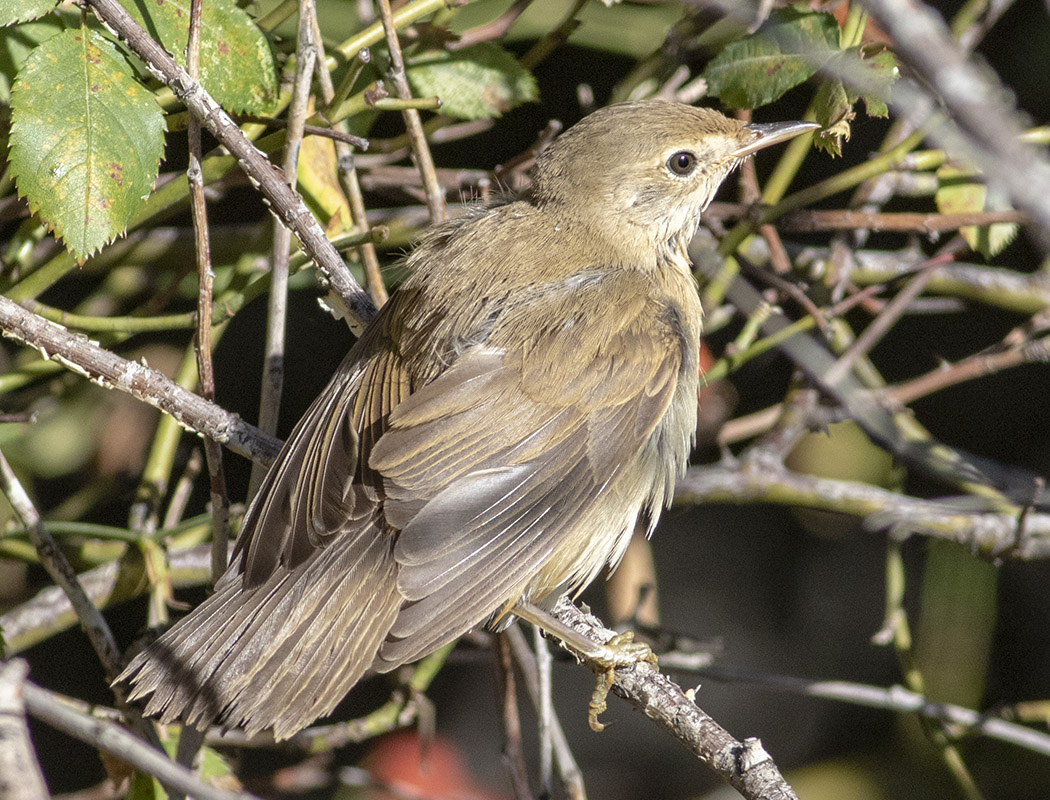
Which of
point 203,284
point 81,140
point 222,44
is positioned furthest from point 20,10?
point 203,284

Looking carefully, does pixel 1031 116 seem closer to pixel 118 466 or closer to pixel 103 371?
pixel 103 371

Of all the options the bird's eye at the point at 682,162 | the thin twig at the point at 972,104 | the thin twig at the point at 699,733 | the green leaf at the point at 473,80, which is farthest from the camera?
the green leaf at the point at 473,80

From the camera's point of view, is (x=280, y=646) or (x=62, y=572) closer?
(x=280, y=646)

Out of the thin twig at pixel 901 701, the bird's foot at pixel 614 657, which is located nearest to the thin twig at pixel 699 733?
the bird's foot at pixel 614 657

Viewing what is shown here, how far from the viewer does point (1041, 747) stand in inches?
107

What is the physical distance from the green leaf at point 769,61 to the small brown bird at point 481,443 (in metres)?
0.21

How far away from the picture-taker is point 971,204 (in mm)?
2936

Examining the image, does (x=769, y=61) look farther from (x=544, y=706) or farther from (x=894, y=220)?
(x=544, y=706)

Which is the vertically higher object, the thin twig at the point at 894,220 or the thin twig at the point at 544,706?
the thin twig at the point at 894,220

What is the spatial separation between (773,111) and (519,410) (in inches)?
80.1

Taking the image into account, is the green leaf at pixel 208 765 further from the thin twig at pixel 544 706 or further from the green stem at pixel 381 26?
the green stem at pixel 381 26

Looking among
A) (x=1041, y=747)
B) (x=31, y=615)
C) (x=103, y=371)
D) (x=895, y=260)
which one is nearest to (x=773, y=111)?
(x=895, y=260)

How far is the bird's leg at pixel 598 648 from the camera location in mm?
2334

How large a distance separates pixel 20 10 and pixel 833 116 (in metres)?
1.72
